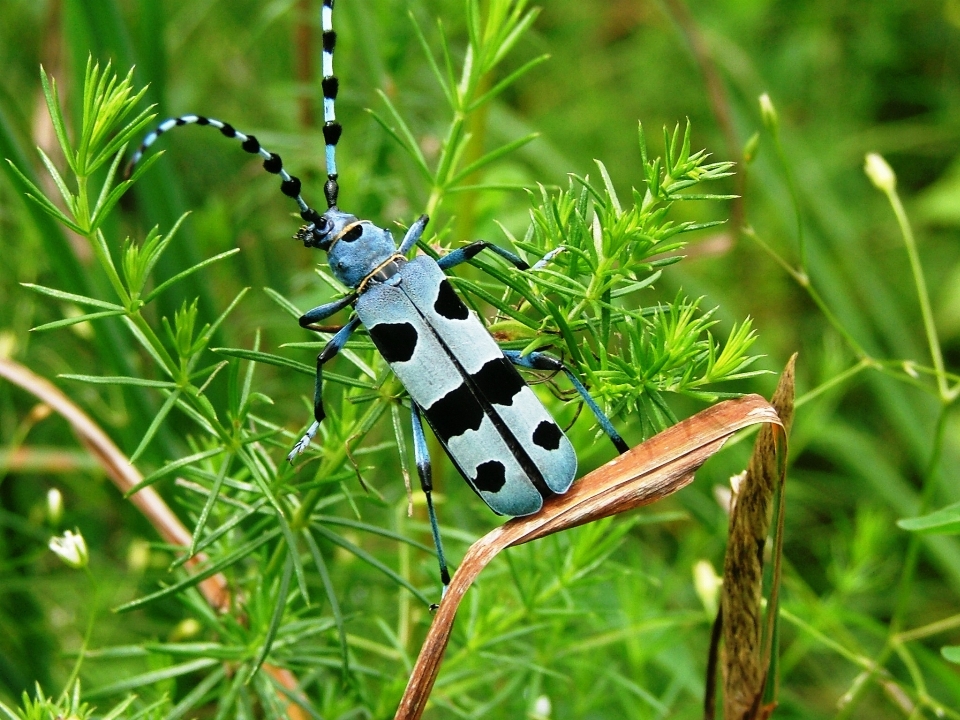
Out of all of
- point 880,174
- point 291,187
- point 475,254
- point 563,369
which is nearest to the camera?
point 563,369

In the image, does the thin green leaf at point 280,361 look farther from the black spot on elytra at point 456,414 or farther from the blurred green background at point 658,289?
the blurred green background at point 658,289

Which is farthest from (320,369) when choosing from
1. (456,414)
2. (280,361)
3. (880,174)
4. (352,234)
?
(880,174)

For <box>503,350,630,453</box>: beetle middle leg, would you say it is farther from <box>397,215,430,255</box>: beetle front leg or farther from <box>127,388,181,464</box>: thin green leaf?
<box>127,388,181,464</box>: thin green leaf

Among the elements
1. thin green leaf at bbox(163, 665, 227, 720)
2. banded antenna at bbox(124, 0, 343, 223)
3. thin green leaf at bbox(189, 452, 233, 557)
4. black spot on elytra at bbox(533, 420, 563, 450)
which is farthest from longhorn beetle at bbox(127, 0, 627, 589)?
thin green leaf at bbox(163, 665, 227, 720)

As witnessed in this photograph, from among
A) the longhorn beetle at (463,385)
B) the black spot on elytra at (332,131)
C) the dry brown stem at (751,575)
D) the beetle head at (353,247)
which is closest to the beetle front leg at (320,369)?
the longhorn beetle at (463,385)

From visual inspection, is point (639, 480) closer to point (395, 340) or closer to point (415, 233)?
point (395, 340)

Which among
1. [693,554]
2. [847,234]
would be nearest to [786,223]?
[847,234]
